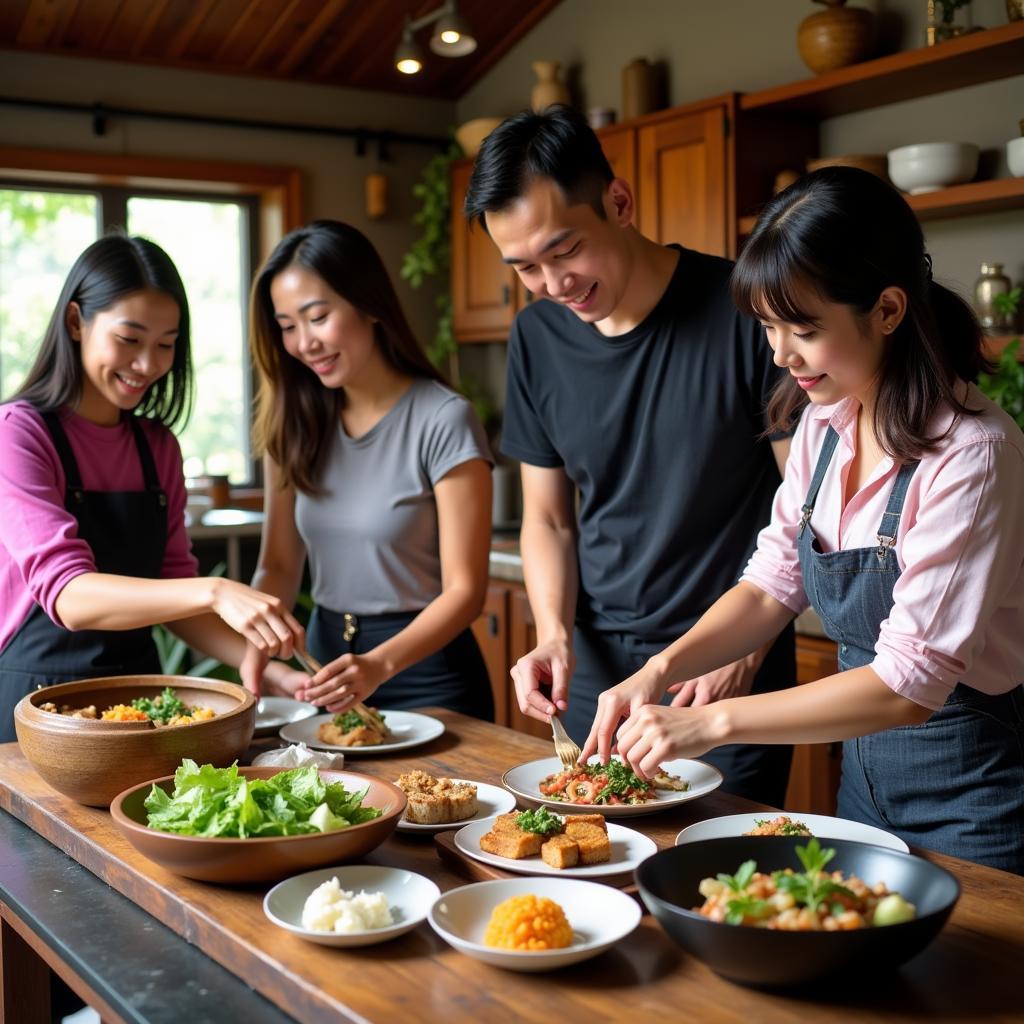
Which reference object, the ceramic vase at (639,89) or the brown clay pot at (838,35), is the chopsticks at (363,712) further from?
the ceramic vase at (639,89)

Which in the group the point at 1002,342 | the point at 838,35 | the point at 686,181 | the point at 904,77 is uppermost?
the point at 838,35

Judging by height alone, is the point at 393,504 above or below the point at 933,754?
above

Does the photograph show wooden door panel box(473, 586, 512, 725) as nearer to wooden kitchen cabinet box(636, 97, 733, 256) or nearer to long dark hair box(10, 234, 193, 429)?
wooden kitchen cabinet box(636, 97, 733, 256)

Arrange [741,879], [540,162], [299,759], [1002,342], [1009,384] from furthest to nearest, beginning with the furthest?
[1002,342], [1009,384], [540,162], [299,759], [741,879]

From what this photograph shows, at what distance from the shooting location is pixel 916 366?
5.17ft

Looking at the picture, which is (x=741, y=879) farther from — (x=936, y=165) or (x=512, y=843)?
(x=936, y=165)

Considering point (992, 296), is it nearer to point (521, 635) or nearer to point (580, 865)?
point (521, 635)

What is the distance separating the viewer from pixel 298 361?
2.64 m

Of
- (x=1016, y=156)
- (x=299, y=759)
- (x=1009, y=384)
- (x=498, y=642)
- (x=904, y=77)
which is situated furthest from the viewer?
(x=498, y=642)

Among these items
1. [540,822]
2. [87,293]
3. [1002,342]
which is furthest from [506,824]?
[1002,342]

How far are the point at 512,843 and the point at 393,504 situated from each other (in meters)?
1.14

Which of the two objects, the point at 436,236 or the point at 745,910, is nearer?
the point at 745,910

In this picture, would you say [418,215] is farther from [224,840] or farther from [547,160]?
[224,840]

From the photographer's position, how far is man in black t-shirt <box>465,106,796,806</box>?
80.4 inches
